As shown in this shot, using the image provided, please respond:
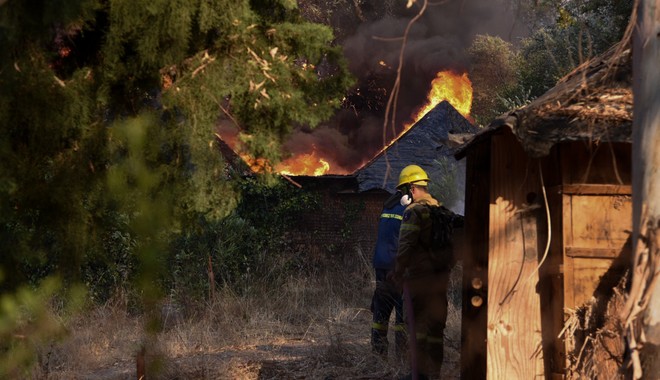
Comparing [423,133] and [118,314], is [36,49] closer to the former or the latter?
[118,314]

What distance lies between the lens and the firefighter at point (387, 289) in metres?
9.95

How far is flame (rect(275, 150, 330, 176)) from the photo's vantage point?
2545cm

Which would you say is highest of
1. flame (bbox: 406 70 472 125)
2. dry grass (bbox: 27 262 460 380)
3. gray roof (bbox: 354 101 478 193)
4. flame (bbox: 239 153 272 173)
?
flame (bbox: 406 70 472 125)

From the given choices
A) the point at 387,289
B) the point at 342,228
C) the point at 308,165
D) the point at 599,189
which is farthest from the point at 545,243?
the point at 308,165

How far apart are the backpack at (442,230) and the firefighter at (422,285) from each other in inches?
1.7

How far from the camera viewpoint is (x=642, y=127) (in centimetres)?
404

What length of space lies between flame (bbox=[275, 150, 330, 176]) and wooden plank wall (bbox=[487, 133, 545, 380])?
18.7 meters

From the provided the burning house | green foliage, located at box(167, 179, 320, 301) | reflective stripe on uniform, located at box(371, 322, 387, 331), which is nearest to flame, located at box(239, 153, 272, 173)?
reflective stripe on uniform, located at box(371, 322, 387, 331)

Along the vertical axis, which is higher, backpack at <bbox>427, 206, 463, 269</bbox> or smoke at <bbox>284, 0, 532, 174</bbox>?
Answer: smoke at <bbox>284, 0, 532, 174</bbox>

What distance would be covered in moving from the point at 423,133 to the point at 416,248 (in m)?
15.2

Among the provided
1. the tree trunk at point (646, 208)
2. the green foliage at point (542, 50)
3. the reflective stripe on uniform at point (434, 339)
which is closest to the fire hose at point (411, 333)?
the reflective stripe on uniform at point (434, 339)

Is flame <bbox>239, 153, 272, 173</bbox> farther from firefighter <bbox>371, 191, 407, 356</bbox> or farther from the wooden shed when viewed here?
firefighter <bbox>371, 191, 407, 356</bbox>

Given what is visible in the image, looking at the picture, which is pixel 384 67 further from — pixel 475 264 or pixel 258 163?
pixel 258 163

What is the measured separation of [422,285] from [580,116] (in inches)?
136
